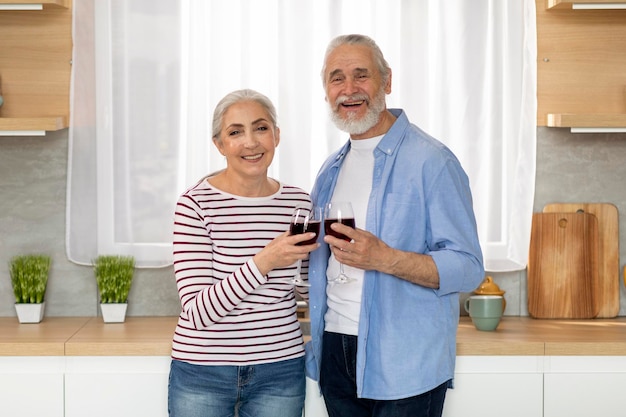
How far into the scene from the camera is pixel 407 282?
228 cm

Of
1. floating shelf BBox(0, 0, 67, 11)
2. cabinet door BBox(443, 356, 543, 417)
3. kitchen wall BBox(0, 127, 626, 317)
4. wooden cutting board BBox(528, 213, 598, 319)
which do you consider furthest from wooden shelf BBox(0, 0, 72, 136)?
wooden cutting board BBox(528, 213, 598, 319)

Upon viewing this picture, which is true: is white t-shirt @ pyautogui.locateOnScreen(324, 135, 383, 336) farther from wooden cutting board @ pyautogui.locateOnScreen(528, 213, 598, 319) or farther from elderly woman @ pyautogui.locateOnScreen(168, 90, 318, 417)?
wooden cutting board @ pyautogui.locateOnScreen(528, 213, 598, 319)

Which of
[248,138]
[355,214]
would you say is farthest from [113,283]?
[355,214]

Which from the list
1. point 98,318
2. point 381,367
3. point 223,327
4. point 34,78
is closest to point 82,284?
point 98,318

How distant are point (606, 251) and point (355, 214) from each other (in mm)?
1309

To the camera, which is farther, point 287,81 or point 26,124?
point 287,81

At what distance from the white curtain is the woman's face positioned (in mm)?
789

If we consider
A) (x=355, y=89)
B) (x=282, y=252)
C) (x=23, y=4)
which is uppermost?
(x=23, y=4)

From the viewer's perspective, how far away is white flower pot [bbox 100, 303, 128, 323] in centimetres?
313

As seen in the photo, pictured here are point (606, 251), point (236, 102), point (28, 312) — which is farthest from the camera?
point (606, 251)

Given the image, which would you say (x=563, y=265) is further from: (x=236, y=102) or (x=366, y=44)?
(x=236, y=102)

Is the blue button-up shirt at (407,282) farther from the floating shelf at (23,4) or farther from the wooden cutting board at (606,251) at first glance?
the floating shelf at (23,4)

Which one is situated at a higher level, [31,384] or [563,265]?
[563,265]

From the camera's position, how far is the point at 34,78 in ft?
10.6
